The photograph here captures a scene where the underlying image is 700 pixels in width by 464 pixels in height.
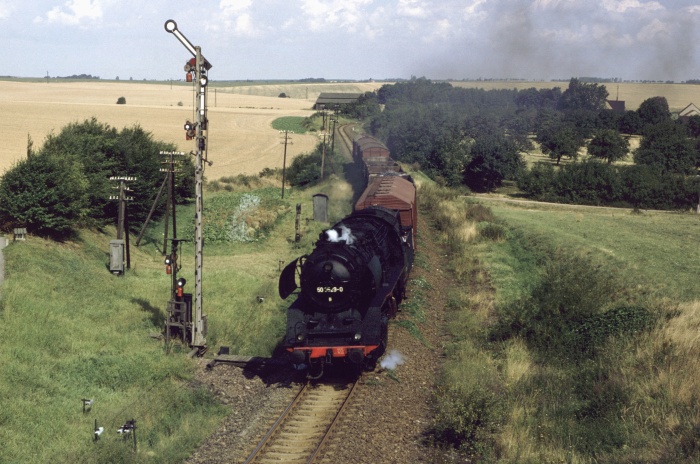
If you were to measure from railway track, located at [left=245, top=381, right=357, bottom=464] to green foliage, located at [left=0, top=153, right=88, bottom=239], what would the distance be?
16.0 m

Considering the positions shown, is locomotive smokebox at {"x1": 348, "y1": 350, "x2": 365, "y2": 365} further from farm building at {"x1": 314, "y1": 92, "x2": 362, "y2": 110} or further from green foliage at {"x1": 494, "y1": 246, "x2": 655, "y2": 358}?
farm building at {"x1": 314, "y1": 92, "x2": 362, "y2": 110}

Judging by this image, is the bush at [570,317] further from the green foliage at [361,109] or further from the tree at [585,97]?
the tree at [585,97]

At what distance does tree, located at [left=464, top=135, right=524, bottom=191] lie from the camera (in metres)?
64.3

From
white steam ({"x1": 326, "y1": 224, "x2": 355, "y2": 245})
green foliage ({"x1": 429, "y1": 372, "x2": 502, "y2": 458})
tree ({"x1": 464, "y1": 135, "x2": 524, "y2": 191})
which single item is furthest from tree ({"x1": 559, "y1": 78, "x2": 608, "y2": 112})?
green foliage ({"x1": 429, "y1": 372, "x2": 502, "y2": 458})

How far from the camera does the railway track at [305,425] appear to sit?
12102mm

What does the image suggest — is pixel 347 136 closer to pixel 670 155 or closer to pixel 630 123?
pixel 670 155

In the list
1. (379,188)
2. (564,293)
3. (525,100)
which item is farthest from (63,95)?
(564,293)

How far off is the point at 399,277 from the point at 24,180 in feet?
54.2

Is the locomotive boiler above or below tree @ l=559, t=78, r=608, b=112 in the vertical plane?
below

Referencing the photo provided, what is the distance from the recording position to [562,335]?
18.0 m

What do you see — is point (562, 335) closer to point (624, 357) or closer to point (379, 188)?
point (624, 357)

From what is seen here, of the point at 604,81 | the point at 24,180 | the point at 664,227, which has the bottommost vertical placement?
the point at 664,227

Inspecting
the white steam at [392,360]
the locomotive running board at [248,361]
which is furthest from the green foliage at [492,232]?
the locomotive running board at [248,361]

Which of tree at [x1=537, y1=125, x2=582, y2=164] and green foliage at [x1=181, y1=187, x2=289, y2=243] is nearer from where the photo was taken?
green foliage at [x1=181, y1=187, x2=289, y2=243]
